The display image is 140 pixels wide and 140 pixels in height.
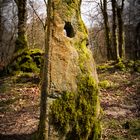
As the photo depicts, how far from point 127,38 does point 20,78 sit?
29.6 metres

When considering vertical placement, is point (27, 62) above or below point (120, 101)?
above

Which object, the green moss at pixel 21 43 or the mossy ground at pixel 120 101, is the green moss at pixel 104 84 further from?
the green moss at pixel 21 43

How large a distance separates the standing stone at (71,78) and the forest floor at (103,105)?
1.31 metres

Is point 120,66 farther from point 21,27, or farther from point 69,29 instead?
point 69,29

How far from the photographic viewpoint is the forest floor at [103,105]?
27.5 ft

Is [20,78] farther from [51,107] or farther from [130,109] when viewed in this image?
[51,107]

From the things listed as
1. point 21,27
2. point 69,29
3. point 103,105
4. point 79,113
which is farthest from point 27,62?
point 79,113

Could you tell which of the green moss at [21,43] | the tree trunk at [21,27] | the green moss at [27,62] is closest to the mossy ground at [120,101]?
the green moss at [27,62]

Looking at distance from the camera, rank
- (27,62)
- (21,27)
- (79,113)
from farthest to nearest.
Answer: (21,27), (27,62), (79,113)

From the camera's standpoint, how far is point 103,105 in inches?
430

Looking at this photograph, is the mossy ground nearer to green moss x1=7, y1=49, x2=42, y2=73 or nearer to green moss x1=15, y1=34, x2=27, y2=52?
green moss x1=7, y1=49, x2=42, y2=73

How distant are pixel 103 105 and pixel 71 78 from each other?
4483 mm

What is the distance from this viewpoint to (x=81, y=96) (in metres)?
6.87

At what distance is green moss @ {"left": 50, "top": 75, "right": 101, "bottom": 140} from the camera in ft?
21.5
